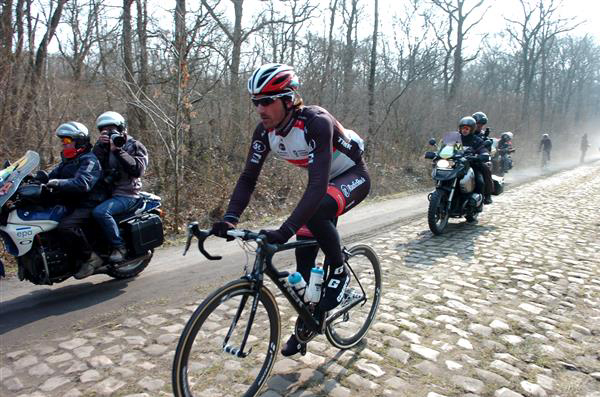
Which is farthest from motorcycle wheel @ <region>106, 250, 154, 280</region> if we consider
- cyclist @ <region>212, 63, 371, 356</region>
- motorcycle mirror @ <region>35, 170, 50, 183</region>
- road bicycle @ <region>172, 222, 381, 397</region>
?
cyclist @ <region>212, 63, 371, 356</region>

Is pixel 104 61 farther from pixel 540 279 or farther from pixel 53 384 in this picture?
pixel 540 279

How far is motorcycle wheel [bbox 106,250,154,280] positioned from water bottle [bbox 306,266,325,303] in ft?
11.0

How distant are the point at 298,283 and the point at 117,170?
3565mm

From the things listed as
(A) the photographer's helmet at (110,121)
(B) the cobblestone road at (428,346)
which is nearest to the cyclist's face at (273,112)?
(B) the cobblestone road at (428,346)

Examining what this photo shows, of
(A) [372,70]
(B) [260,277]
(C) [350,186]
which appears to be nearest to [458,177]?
(C) [350,186]

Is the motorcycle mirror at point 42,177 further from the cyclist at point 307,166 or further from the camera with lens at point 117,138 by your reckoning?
the cyclist at point 307,166

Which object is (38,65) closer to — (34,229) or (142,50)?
(142,50)

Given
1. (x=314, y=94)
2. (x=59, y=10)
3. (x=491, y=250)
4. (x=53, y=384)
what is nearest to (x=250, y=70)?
(x=314, y=94)

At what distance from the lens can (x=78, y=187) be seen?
5156 millimetres

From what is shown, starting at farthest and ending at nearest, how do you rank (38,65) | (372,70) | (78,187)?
(372,70)
(38,65)
(78,187)

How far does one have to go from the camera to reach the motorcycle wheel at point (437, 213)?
8102 mm

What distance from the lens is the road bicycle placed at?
2.66m

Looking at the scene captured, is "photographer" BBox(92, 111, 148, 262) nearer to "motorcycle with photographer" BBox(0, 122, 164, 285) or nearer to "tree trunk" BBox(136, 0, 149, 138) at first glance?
"motorcycle with photographer" BBox(0, 122, 164, 285)

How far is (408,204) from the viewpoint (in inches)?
490
